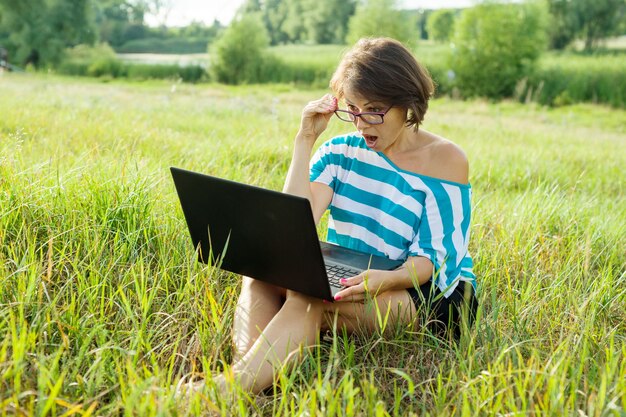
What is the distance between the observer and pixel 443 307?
98.7 inches

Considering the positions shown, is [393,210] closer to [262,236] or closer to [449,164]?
[449,164]

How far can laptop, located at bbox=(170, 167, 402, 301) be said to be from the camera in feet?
6.73

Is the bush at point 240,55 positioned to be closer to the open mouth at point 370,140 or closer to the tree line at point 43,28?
the tree line at point 43,28

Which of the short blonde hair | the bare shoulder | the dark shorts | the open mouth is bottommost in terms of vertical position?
the dark shorts

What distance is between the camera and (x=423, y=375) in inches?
88.1

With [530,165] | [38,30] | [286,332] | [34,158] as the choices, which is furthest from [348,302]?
[38,30]

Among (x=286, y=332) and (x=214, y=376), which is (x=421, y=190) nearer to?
(x=286, y=332)

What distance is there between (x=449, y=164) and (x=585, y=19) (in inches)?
1368

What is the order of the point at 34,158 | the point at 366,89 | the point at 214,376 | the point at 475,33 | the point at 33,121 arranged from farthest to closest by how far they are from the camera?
the point at 475,33 → the point at 33,121 → the point at 34,158 → the point at 366,89 → the point at 214,376

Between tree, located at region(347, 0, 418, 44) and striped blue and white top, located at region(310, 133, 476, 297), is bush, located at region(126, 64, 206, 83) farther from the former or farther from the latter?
striped blue and white top, located at region(310, 133, 476, 297)

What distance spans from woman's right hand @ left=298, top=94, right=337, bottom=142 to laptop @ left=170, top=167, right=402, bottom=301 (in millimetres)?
522

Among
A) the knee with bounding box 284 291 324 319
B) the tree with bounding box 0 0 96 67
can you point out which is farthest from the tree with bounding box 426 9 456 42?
the knee with bounding box 284 291 324 319

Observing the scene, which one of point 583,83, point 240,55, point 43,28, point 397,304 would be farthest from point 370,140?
point 43,28

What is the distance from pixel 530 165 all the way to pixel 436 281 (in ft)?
12.2
